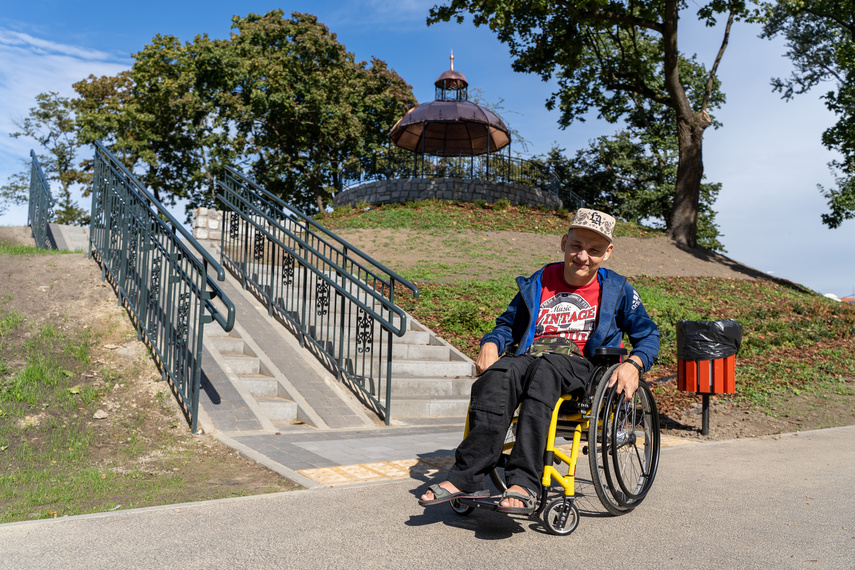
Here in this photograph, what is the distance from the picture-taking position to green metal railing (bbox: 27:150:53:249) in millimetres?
9930

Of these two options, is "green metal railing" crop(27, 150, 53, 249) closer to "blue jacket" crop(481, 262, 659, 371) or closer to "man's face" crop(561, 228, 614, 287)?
"blue jacket" crop(481, 262, 659, 371)

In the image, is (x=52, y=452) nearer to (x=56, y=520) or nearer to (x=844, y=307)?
(x=56, y=520)

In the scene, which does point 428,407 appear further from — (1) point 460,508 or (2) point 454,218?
(2) point 454,218

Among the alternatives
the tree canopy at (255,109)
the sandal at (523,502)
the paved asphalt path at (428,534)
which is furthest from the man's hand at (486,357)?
the tree canopy at (255,109)

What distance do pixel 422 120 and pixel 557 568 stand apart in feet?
69.4

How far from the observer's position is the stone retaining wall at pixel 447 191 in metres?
22.6

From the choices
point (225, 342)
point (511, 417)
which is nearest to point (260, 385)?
point (225, 342)

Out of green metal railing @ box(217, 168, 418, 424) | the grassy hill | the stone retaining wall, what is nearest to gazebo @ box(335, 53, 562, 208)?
the stone retaining wall

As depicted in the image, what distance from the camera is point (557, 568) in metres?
2.43

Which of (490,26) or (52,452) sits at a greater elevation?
(490,26)

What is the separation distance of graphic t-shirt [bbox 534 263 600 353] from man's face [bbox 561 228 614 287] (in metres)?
0.06

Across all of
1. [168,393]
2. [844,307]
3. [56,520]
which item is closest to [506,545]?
[56,520]

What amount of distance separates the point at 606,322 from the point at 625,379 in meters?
0.40

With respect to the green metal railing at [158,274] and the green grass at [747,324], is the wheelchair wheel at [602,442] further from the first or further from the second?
the green grass at [747,324]
